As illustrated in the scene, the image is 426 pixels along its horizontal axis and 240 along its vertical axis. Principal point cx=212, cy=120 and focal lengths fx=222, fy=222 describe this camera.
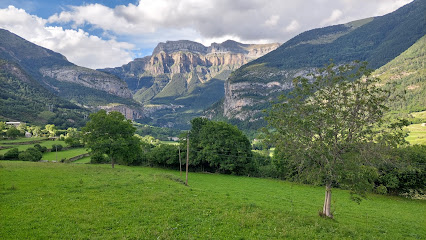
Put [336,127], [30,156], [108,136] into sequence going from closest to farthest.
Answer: [336,127] → [108,136] → [30,156]

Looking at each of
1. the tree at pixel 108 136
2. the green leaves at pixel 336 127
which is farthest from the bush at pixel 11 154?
the green leaves at pixel 336 127

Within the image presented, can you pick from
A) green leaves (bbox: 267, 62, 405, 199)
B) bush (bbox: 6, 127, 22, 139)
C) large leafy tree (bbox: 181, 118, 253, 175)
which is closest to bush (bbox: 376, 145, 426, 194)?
large leafy tree (bbox: 181, 118, 253, 175)

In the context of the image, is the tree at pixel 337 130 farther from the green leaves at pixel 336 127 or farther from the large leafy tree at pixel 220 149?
the large leafy tree at pixel 220 149

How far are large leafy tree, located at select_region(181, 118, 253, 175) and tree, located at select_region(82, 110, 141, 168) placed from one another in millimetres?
16949

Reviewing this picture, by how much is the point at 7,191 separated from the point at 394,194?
59.2 m

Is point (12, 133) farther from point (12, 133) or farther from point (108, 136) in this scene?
point (108, 136)

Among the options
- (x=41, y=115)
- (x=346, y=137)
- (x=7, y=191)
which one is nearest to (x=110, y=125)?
(x=7, y=191)

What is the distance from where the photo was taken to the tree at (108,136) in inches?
1853

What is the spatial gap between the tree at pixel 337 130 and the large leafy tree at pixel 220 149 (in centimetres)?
3947

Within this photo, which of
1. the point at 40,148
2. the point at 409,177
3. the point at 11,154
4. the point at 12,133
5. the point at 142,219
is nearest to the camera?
the point at 142,219

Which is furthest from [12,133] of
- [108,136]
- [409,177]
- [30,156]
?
[409,177]

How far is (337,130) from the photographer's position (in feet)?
59.6

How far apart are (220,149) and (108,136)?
2753 centimetres

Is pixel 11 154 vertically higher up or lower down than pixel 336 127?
lower down
